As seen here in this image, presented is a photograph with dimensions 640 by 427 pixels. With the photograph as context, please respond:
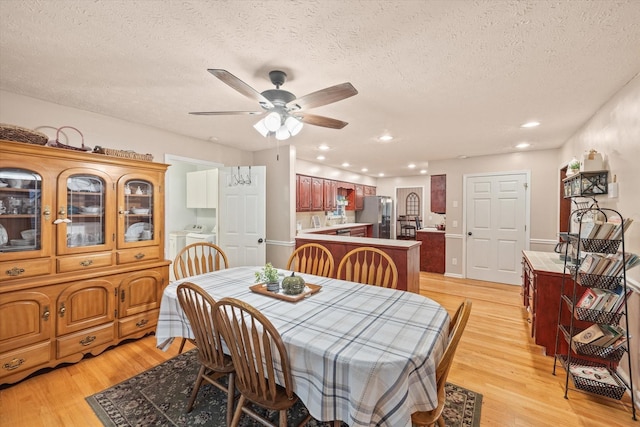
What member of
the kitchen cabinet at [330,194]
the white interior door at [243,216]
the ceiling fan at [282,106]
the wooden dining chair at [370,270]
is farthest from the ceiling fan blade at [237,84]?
the kitchen cabinet at [330,194]

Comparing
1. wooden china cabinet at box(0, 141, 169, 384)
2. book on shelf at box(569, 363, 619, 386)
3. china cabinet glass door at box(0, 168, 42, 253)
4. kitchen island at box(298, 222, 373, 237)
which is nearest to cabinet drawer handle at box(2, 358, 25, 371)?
wooden china cabinet at box(0, 141, 169, 384)

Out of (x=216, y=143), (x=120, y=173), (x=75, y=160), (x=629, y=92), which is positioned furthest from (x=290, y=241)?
(x=629, y=92)

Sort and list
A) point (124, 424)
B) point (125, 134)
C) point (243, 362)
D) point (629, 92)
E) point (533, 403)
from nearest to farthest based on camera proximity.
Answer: point (243, 362)
point (124, 424)
point (533, 403)
point (629, 92)
point (125, 134)

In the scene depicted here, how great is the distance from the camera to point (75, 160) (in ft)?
7.74

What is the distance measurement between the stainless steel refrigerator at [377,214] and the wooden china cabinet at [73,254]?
5.38m

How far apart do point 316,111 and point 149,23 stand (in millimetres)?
1583

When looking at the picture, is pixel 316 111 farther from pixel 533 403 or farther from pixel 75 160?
pixel 533 403

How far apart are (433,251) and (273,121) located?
4.83 metres

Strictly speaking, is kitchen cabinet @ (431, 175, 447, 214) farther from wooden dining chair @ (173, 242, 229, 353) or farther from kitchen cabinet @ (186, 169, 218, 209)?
wooden dining chair @ (173, 242, 229, 353)

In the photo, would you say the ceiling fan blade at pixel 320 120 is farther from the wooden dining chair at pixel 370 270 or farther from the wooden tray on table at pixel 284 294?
the wooden tray on table at pixel 284 294

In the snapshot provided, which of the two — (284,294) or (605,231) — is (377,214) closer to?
(605,231)

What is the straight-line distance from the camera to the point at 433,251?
5.60 metres

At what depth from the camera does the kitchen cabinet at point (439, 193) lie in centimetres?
549

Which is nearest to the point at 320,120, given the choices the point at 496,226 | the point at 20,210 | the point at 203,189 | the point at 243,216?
the point at 243,216
